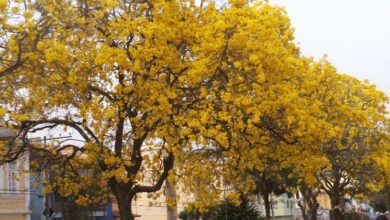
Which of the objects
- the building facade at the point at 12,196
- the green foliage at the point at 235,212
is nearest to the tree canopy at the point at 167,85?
the green foliage at the point at 235,212

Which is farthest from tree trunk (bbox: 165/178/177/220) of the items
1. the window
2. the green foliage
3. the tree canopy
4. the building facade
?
the window

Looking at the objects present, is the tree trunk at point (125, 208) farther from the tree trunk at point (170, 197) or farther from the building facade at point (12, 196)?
the building facade at point (12, 196)

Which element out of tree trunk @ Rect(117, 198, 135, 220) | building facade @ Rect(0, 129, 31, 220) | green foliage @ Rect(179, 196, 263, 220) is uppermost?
building facade @ Rect(0, 129, 31, 220)

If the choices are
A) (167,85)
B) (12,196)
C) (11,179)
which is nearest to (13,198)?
(12,196)

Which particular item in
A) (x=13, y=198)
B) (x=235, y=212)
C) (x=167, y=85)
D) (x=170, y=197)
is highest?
(x=167, y=85)

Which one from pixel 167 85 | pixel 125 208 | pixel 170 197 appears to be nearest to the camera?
pixel 167 85

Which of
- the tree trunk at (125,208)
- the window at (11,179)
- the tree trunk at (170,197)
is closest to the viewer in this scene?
the tree trunk at (170,197)

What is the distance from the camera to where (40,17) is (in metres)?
12.0

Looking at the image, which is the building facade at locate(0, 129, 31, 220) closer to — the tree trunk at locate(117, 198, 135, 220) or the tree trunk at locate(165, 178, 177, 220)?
the tree trunk at locate(165, 178, 177, 220)

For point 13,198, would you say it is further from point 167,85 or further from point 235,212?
point 167,85

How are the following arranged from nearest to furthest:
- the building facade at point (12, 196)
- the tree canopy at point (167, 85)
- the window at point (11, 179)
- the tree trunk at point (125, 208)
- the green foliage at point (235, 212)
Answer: the tree canopy at point (167, 85) < the tree trunk at point (125, 208) < the green foliage at point (235, 212) < the building facade at point (12, 196) < the window at point (11, 179)

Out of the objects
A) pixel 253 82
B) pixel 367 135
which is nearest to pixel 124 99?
pixel 253 82

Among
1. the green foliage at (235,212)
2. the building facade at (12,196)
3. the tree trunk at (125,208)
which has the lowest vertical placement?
the green foliage at (235,212)

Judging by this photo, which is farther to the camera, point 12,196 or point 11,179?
point 11,179
